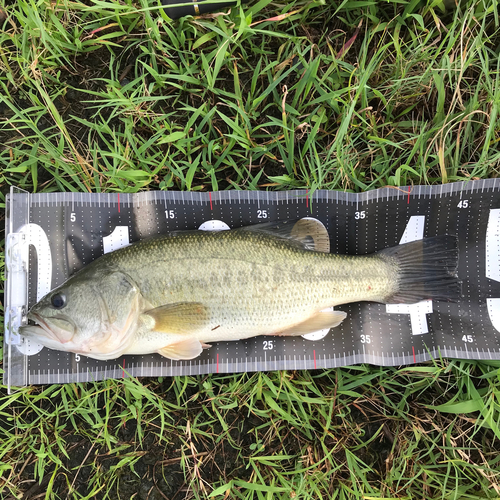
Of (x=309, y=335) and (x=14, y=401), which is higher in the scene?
(x=309, y=335)

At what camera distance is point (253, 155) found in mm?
3057

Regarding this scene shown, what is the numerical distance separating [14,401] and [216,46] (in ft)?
11.1

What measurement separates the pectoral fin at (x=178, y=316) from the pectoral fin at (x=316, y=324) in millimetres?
668

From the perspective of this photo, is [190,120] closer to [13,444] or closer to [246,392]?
[246,392]

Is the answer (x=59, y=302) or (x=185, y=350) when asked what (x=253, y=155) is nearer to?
(x=185, y=350)

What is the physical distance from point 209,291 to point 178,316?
29 cm

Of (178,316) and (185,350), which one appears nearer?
(178,316)

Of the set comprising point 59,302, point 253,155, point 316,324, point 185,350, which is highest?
point 253,155

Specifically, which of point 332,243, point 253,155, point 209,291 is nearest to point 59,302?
point 209,291

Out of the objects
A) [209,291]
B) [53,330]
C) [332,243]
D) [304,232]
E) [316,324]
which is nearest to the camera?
[53,330]

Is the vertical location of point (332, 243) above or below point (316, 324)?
above

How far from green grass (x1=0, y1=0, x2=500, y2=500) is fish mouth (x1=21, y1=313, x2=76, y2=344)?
61 cm

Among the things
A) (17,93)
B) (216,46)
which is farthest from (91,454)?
(216,46)

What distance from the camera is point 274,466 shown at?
288 cm
